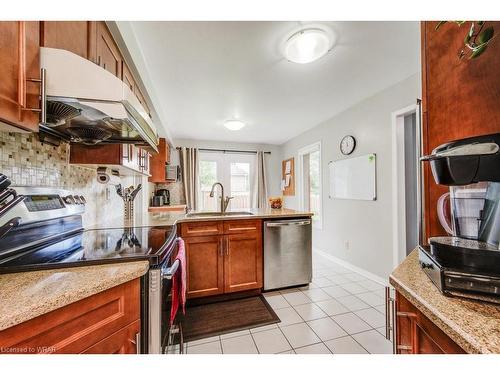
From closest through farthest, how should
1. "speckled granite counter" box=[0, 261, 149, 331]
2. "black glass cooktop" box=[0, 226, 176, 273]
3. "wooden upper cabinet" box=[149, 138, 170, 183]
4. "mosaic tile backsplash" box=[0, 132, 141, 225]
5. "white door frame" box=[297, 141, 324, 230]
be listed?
1. "speckled granite counter" box=[0, 261, 149, 331]
2. "black glass cooktop" box=[0, 226, 176, 273]
3. "mosaic tile backsplash" box=[0, 132, 141, 225]
4. "wooden upper cabinet" box=[149, 138, 170, 183]
5. "white door frame" box=[297, 141, 324, 230]

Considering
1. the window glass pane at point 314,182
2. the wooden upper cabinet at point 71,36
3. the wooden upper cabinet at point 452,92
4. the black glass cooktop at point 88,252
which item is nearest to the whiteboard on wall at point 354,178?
the window glass pane at point 314,182

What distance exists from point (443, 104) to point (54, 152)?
87.2 inches

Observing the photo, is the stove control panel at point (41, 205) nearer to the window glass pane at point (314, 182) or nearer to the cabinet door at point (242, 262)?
the cabinet door at point (242, 262)

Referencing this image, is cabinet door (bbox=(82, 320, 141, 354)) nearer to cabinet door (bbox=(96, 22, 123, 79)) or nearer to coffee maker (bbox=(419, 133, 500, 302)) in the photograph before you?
coffee maker (bbox=(419, 133, 500, 302))

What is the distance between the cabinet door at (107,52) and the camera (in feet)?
4.12

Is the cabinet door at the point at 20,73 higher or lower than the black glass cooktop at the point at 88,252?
higher

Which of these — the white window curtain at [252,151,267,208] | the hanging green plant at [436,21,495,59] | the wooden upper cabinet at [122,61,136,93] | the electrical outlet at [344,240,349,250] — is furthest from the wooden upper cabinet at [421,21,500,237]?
the white window curtain at [252,151,267,208]

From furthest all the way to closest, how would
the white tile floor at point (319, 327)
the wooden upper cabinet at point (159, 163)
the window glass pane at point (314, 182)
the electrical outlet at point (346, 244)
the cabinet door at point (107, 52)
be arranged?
the window glass pane at point (314, 182)
the wooden upper cabinet at point (159, 163)
the electrical outlet at point (346, 244)
the white tile floor at point (319, 327)
the cabinet door at point (107, 52)

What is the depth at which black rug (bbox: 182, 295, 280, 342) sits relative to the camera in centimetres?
178

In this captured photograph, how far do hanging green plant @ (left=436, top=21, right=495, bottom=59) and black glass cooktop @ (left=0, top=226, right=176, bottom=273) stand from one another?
1.43 meters

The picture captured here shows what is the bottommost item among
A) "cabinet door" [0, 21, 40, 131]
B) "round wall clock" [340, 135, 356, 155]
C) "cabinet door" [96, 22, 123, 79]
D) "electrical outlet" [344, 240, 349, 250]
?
"electrical outlet" [344, 240, 349, 250]

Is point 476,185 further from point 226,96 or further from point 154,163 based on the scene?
point 154,163

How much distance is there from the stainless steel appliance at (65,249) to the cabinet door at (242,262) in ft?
3.38

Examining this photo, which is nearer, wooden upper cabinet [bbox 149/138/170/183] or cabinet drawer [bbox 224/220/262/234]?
cabinet drawer [bbox 224/220/262/234]
